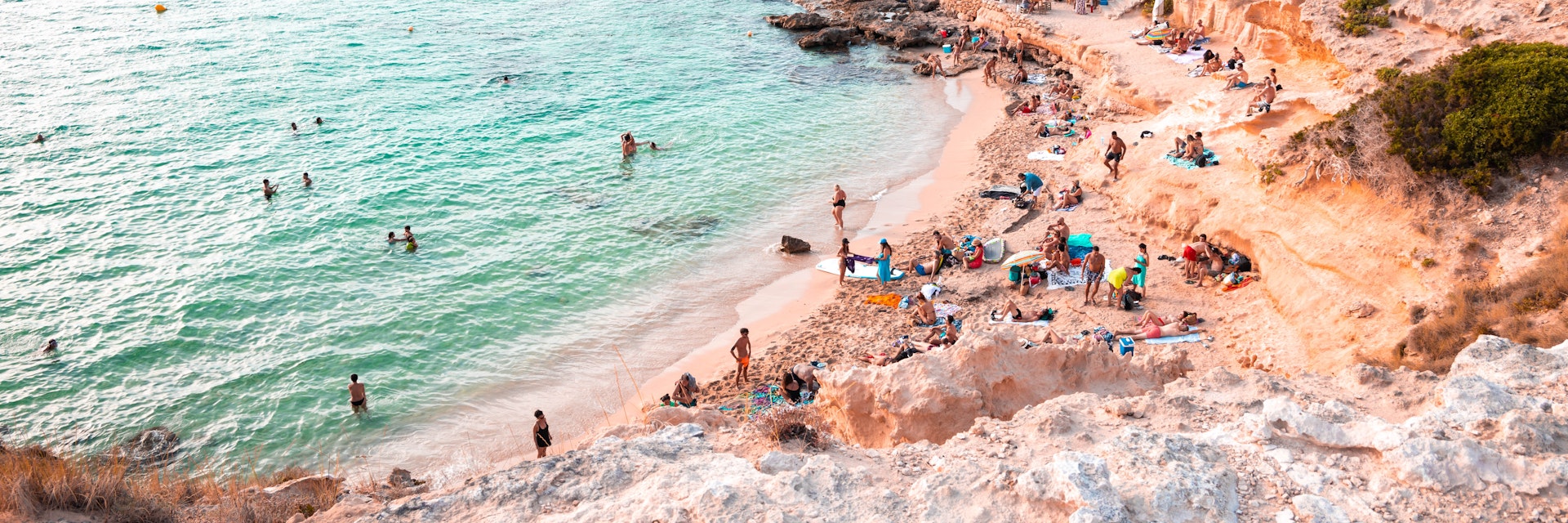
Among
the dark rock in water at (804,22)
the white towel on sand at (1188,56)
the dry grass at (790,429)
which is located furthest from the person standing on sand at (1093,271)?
the dark rock in water at (804,22)

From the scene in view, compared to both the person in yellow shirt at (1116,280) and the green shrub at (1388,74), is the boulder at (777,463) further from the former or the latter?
the green shrub at (1388,74)

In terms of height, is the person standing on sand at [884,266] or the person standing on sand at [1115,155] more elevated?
the person standing on sand at [1115,155]

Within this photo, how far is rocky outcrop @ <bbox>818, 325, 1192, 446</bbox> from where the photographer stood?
28.7 feet

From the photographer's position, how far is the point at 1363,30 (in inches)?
689

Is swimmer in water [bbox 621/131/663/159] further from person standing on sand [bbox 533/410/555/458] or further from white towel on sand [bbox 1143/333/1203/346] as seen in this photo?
white towel on sand [bbox 1143/333/1203/346]

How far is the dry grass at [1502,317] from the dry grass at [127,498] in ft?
37.4

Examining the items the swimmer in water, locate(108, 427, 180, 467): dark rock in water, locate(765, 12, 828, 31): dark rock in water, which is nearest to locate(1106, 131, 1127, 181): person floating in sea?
the swimmer in water

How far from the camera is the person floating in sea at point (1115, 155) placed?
62.0 feet

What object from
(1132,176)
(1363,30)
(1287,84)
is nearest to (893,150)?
(1132,176)

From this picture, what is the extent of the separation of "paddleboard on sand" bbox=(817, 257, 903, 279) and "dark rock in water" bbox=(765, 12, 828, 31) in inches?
924

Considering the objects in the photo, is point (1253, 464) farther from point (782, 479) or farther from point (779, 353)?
point (779, 353)

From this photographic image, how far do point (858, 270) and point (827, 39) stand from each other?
2148 cm

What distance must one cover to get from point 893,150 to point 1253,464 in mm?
19279

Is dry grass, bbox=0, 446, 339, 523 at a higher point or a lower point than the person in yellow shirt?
higher
